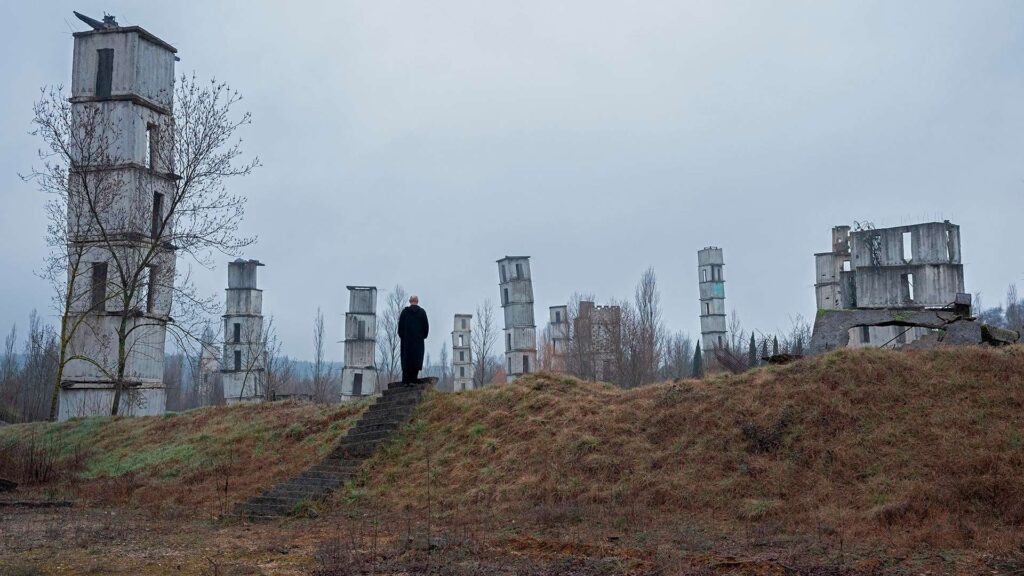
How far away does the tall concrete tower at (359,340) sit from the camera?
35.4 m

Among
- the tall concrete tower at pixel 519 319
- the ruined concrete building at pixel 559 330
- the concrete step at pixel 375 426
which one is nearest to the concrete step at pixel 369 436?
the concrete step at pixel 375 426

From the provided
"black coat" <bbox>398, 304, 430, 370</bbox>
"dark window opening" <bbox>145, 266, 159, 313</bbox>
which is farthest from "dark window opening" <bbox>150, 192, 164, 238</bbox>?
"black coat" <bbox>398, 304, 430, 370</bbox>

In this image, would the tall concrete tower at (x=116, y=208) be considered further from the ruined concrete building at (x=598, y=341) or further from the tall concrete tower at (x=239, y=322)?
the ruined concrete building at (x=598, y=341)

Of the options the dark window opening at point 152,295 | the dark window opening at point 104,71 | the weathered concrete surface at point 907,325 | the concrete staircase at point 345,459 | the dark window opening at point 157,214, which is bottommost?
the concrete staircase at point 345,459

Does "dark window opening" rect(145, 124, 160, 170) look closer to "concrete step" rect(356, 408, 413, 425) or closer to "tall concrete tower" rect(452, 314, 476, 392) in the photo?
"concrete step" rect(356, 408, 413, 425)

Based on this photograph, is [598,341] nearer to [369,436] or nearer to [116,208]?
[116,208]

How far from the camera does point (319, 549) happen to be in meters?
8.96

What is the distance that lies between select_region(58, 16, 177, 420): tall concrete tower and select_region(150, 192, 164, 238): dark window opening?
0.09 ft

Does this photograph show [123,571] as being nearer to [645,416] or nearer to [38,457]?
[645,416]

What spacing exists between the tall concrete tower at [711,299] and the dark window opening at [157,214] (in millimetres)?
32428

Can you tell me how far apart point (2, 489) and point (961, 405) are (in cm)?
1701

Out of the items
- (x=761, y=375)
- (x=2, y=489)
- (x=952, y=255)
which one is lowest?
(x=2, y=489)

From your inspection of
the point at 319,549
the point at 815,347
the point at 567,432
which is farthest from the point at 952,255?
the point at 319,549

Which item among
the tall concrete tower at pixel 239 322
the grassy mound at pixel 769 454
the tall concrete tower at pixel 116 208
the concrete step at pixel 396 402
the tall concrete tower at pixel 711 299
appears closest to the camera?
the grassy mound at pixel 769 454
